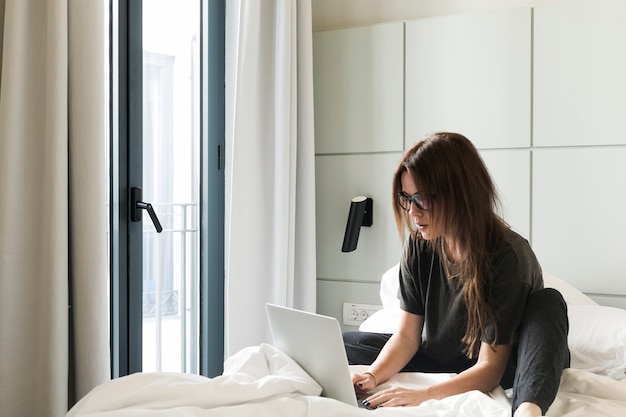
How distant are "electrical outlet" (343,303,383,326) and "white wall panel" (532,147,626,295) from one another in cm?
76

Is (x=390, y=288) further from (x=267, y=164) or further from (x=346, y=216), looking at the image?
(x=267, y=164)

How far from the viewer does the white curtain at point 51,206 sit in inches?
66.3

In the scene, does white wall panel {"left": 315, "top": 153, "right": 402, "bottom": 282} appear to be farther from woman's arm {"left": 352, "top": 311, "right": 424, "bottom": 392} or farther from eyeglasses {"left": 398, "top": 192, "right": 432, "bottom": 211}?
eyeglasses {"left": 398, "top": 192, "right": 432, "bottom": 211}

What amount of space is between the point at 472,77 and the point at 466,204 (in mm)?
1271

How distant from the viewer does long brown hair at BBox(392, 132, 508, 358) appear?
5.40 ft

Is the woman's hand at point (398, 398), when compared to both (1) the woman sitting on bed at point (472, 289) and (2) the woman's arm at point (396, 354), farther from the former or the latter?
(2) the woman's arm at point (396, 354)

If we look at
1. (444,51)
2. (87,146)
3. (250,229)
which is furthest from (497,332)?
(444,51)

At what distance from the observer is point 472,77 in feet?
9.07

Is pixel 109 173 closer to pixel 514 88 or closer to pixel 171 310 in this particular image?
pixel 171 310

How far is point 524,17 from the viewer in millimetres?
2660

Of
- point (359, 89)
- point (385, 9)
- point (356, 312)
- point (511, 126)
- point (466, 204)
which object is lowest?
point (356, 312)

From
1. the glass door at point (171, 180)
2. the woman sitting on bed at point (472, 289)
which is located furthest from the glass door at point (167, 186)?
the woman sitting on bed at point (472, 289)

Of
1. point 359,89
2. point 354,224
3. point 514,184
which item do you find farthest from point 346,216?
point 514,184

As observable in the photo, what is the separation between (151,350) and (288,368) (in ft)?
4.57
